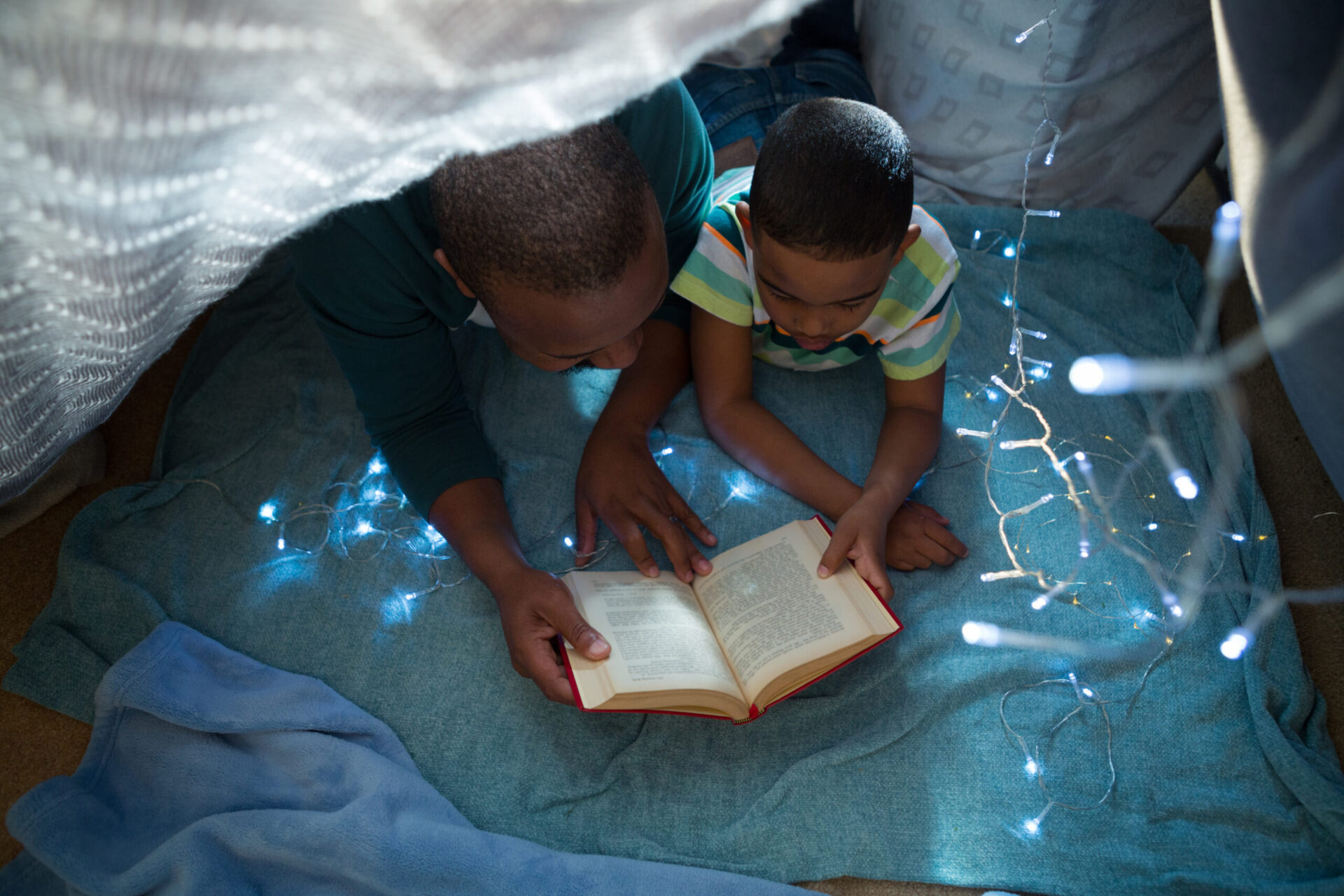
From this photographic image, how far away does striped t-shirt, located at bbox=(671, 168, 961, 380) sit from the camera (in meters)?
1.07

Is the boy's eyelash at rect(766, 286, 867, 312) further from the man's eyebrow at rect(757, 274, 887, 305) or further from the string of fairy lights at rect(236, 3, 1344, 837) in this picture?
the string of fairy lights at rect(236, 3, 1344, 837)

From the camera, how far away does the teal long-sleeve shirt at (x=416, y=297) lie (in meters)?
0.91

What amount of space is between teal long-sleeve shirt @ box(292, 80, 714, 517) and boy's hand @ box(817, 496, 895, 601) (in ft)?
1.39

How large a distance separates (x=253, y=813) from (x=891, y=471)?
85cm

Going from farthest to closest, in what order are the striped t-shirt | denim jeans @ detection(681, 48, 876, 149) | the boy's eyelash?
denim jeans @ detection(681, 48, 876, 149), the striped t-shirt, the boy's eyelash

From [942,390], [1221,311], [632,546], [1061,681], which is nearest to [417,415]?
Result: [632,546]

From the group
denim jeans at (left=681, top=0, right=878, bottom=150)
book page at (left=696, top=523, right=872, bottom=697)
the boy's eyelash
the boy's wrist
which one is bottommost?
book page at (left=696, top=523, right=872, bottom=697)

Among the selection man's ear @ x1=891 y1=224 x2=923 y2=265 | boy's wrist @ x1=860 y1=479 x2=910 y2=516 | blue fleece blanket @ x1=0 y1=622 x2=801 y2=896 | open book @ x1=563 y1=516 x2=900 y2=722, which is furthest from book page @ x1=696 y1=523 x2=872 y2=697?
man's ear @ x1=891 y1=224 x2=923 y2=265

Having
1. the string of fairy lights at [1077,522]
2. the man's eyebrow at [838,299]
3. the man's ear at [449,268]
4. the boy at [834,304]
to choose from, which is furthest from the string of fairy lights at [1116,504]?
the man's ear at [449,268]

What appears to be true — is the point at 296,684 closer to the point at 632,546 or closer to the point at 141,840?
the point at 141,840

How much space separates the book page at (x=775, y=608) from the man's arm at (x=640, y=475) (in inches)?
2.0

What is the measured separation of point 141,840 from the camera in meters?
0.92

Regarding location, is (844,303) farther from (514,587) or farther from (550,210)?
(514,587)

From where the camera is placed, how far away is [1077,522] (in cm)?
115
